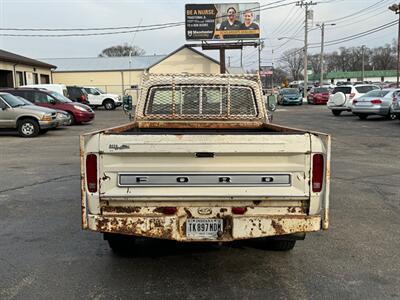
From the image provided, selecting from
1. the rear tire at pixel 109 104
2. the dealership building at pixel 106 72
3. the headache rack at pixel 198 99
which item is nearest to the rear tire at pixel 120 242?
the headache rack at pixel 198 99

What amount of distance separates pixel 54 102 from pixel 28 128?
4.50 metres

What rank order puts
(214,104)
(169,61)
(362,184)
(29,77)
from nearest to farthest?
(214,104) → (362,184) → (29,77) → (169,61)

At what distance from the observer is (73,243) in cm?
541

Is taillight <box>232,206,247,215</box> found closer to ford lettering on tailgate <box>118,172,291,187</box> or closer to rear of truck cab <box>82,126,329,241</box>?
rear of truck cab <box>82,126,329,241</box>

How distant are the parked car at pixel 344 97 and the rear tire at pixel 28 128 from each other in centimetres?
1736

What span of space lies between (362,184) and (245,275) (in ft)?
16.2

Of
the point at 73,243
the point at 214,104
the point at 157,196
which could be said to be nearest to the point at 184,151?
the point at 157,196

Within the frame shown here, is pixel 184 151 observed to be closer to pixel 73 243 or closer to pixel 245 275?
pixel 245 275

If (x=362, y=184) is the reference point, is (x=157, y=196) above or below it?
above

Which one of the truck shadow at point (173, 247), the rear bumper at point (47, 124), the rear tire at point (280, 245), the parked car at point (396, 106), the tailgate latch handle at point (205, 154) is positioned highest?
the tailgate latch handle at point (205, 154)

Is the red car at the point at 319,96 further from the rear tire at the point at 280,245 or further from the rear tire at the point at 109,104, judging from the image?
the rear tire at the point at 280,245

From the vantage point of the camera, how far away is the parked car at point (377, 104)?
21952 millimetres

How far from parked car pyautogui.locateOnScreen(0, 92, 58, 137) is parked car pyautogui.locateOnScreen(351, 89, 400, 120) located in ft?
49.5

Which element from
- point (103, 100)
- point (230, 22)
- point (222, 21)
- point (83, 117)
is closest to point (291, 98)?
point (230, 22)
